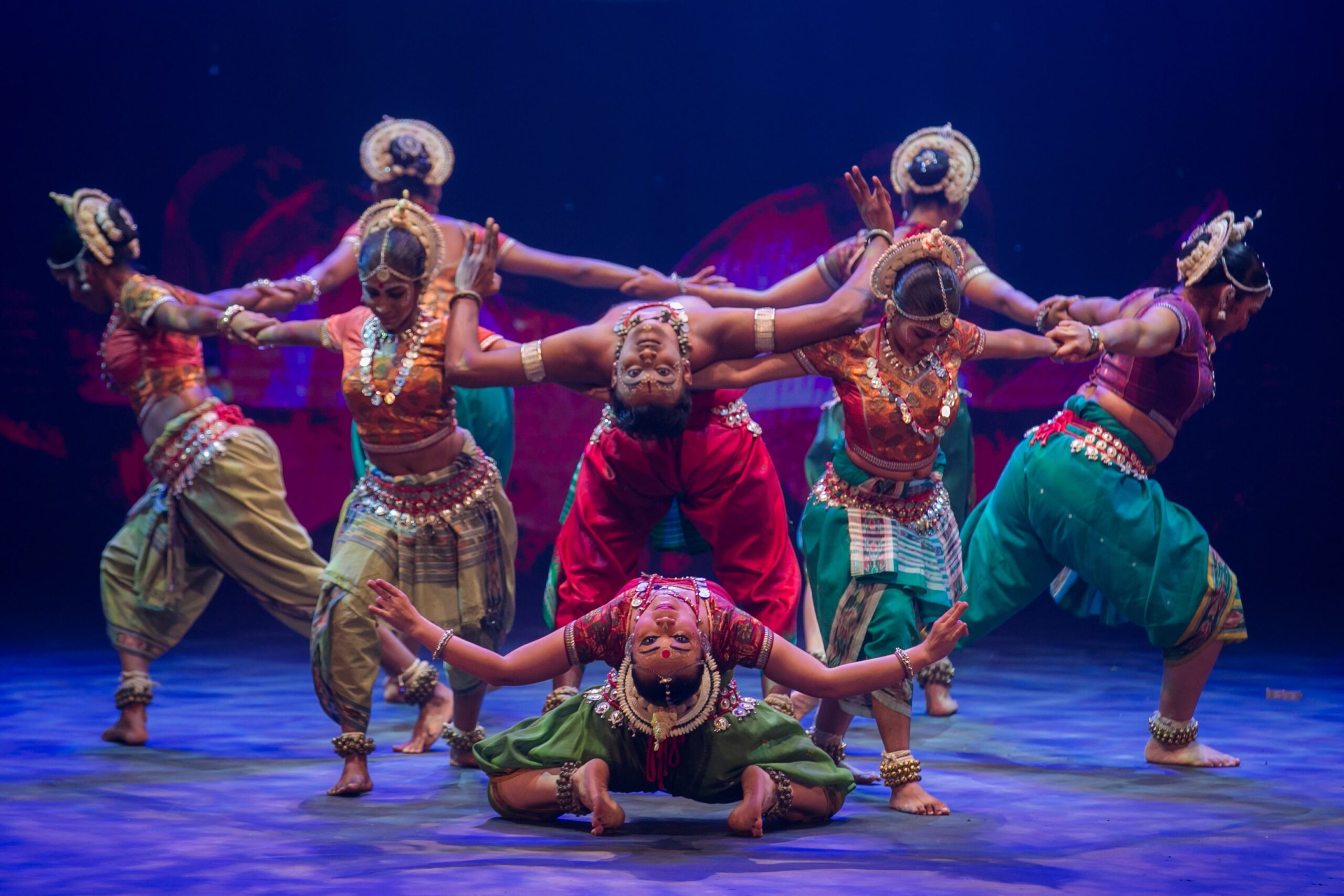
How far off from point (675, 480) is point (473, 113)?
13.6 feet

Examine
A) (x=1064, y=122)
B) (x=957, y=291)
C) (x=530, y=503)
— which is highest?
(x=1064, y=122)

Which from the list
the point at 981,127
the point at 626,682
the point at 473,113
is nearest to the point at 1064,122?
the point at 981,127

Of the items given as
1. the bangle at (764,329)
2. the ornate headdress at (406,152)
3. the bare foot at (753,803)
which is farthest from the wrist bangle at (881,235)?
the ornate headdress at (406,152)

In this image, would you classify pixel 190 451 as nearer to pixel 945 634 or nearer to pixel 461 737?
pixel 461 737

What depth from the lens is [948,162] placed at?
4980mm

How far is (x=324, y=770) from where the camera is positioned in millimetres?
4023

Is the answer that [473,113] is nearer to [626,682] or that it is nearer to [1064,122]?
[1064,122]

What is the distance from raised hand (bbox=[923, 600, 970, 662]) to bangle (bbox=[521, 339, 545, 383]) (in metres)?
1.15

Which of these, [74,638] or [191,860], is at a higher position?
[74,638]

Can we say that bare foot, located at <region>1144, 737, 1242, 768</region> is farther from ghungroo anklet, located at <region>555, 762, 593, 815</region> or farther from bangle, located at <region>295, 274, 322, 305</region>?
bangle, located at <region>295, 274, 322, 305</region>

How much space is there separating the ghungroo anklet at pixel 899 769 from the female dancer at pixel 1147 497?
2.59 feet

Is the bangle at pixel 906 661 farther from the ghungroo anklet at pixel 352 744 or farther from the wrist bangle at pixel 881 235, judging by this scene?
the ghungroo anklet at pixel 352 744

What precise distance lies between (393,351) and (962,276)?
188 cm

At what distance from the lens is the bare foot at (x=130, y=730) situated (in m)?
4.36
